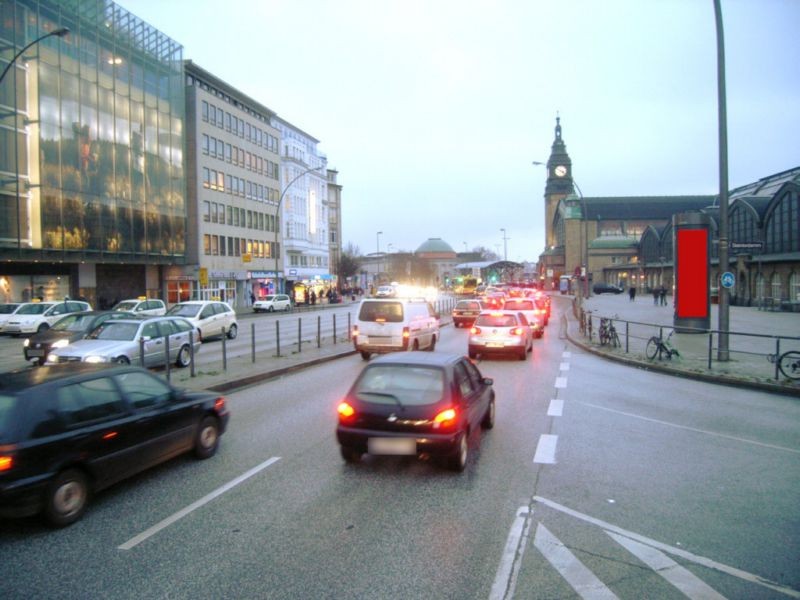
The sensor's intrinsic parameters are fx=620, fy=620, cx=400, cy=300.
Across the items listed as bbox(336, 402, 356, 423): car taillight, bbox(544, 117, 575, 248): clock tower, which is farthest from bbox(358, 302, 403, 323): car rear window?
bbox(544, 117, 575, 248): clock tower

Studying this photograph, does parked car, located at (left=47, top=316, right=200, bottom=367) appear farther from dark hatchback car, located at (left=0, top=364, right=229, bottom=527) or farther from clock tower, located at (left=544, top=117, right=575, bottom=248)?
clock tower, located at (left=544, top=117, right=575, bottom=248)

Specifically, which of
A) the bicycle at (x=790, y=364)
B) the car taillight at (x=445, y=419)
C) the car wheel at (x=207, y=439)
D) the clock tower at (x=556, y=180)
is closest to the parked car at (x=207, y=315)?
the car wheel at (x=207, y=439)

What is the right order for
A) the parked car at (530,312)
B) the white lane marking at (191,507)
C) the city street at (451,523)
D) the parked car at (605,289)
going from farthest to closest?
1. the parked car at (605,289)
2. the parked car at (530,312)
3. the white lane marking at (191,507)
4. the city street at (451,523)

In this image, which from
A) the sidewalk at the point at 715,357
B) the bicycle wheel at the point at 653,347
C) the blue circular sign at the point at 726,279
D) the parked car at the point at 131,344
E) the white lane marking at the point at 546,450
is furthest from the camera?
the bicycle wheel at the point at 653,347

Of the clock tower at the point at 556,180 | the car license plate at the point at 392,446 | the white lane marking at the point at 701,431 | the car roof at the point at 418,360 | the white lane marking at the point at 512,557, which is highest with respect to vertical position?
the clock tower at the point at 556,180

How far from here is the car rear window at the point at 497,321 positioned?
18.1m

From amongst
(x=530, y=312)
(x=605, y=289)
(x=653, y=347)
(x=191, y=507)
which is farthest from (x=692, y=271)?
(x=605, y=289)

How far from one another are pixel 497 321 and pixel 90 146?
3379cm

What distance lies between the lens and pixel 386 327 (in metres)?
17.7

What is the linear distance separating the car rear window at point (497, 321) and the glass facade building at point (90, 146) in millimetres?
29447

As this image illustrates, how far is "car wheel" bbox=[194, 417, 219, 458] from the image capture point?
729 cm

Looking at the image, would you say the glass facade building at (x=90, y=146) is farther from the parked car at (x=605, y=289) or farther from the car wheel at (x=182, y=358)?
the parked car at (x=605, y=289)

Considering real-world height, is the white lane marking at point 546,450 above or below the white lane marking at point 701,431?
above

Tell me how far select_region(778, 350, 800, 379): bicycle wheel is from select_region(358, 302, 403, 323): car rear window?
9308mm
